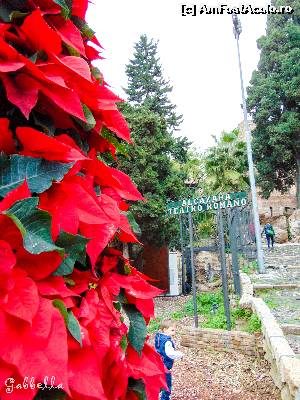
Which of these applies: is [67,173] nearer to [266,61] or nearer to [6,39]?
[6,39]

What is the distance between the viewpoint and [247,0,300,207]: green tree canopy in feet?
68.8

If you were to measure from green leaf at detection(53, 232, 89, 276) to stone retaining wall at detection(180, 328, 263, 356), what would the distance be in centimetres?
571

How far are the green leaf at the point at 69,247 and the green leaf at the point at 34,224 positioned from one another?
0.04m

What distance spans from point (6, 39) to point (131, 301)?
0.53 m

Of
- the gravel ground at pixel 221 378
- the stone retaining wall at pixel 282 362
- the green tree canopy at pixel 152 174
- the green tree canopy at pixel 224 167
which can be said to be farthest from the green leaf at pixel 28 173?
the green tree canopy at pixel 224 167

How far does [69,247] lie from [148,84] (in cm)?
2621

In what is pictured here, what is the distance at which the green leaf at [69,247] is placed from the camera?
23.1 inches

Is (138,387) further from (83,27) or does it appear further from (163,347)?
(163,347)

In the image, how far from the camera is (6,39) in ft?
2.14

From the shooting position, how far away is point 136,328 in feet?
2.50

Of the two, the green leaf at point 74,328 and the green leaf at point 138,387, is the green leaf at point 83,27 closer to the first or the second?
the green leaf at point 74,328

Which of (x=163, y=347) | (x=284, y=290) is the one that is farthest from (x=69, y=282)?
(x=284, y=290)

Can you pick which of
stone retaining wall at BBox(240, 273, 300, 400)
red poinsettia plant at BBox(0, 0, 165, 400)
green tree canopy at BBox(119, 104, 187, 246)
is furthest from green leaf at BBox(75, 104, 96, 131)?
green tree canopy at BBox(119, 104, 187, 246)

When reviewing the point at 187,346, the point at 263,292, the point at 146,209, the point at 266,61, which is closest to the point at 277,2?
the point at 266,61
